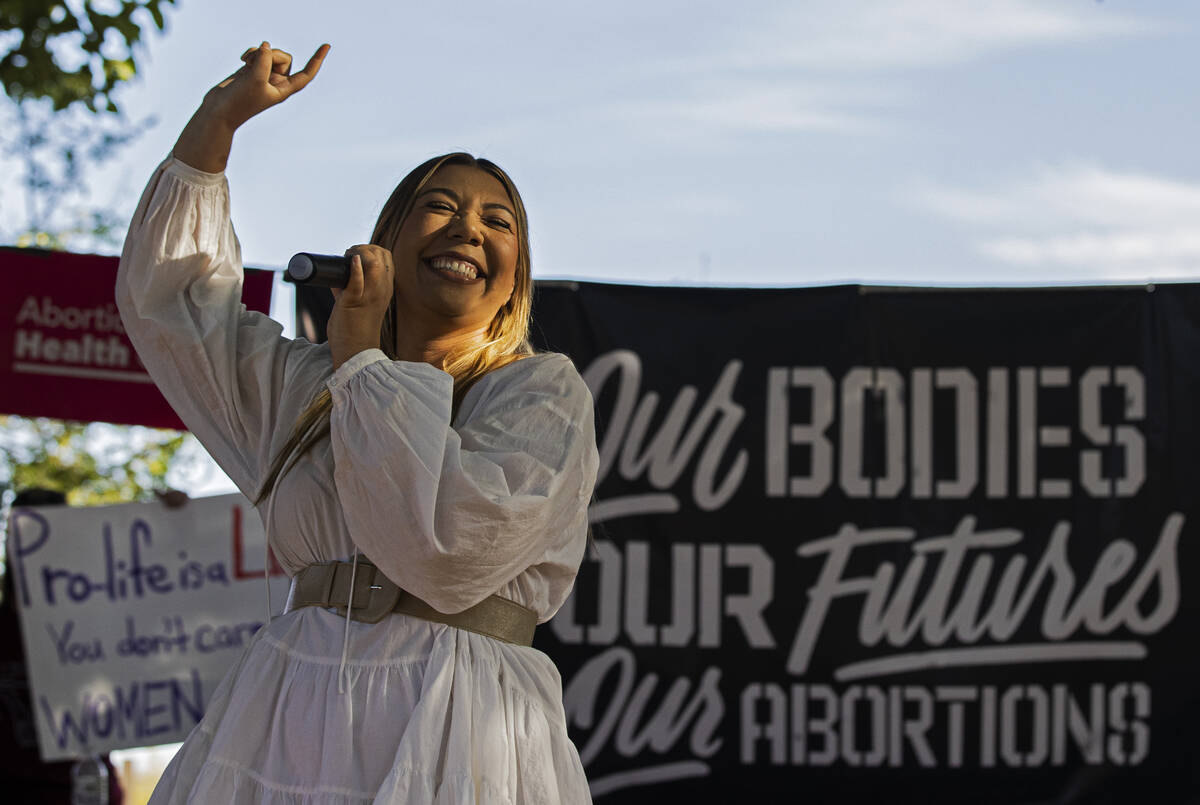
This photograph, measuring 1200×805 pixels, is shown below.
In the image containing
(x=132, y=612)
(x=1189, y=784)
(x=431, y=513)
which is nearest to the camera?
(x=431, y=513)

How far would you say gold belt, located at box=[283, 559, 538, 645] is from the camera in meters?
Answer: 1.80

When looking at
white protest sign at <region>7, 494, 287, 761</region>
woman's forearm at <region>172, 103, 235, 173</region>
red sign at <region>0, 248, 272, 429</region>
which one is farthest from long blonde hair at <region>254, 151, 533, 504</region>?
white protest sign at <region>7, 494, 287, 761</region>

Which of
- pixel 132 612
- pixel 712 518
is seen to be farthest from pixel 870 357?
pixel 132 612

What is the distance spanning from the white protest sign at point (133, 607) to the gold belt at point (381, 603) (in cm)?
314

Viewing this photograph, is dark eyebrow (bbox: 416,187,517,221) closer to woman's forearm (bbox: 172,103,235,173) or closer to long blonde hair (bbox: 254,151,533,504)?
long blonde hair (bbox: 254,151,533,504)

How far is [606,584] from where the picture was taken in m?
4.64

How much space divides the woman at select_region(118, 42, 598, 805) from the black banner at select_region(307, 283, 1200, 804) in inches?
101

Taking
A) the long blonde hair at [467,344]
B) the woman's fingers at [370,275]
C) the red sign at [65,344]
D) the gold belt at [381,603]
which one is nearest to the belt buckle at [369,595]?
the gold belt at [381,603]

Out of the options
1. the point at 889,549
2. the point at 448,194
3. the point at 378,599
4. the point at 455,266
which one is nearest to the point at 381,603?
the point at 378,599

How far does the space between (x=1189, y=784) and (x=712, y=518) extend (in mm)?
1625

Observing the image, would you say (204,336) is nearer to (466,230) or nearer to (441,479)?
(466,230)

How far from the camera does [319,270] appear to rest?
5.71ft

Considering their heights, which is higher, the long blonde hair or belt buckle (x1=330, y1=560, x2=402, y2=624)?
the long blonde hair

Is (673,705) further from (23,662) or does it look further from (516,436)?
(516,436)
